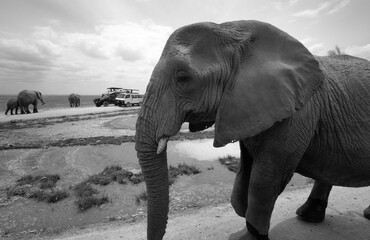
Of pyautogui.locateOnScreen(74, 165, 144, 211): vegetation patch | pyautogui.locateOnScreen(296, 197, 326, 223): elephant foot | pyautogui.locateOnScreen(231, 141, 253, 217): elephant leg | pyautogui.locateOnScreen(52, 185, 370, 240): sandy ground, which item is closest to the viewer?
pyautogui.locateOnScreen(231, 141, 253, 217): elephant leg

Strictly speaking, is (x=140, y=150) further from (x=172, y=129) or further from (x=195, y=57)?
(x=195, y=57)

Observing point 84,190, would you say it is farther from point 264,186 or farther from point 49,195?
point 264,186

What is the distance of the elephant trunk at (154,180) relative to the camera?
7.90ft

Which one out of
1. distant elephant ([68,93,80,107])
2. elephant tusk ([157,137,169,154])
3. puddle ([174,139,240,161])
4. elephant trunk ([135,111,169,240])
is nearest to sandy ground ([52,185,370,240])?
elephant trunk ([135,111,169,240])

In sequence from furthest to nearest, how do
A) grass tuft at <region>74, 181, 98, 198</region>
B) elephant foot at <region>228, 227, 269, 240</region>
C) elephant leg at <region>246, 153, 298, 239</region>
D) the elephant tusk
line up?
grass tuft at <region>74, 181, 98, 198</region>
elephant foot at <region>228, 227, 269, 240</region>
elephant leg at <region>246, 153, 298, 239</region>
the elephant tusk

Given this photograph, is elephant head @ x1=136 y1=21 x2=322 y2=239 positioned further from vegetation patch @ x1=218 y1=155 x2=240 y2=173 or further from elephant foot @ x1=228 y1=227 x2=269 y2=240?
vegetation patch @ x1=218 y1=155 x2=240 y2=173

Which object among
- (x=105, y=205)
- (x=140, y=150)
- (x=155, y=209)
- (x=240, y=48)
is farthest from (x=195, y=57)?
(x=105, y=205)

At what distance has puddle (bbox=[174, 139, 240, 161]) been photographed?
8383 millimetres

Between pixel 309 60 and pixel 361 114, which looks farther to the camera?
pixel 361 114

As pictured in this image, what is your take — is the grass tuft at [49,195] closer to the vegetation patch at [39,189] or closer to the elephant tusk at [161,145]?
the vegetation patch at [39,189]

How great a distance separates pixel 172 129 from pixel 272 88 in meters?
0.98

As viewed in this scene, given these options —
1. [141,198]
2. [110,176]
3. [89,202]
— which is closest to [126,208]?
[141,198]

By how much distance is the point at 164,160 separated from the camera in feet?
8.20

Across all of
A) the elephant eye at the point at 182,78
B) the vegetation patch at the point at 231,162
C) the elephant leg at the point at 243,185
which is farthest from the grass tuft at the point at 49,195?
the elephant eye at the point at 182,78
